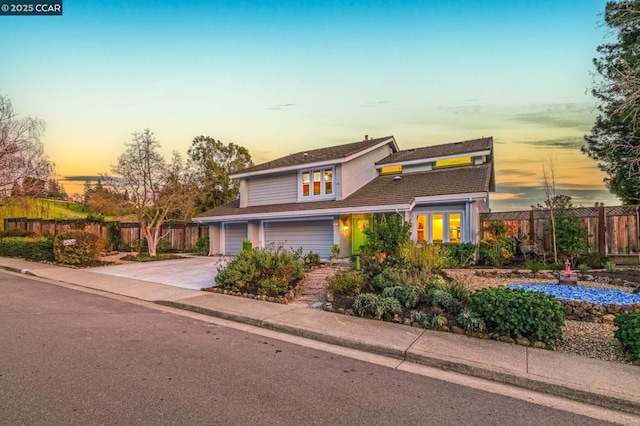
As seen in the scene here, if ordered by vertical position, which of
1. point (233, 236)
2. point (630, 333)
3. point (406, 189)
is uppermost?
point (406, 189)

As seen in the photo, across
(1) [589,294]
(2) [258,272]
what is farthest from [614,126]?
(2) [258,272]

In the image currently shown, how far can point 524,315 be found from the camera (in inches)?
208

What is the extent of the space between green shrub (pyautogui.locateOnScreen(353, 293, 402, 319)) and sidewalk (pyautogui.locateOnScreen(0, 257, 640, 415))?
0.86 ft

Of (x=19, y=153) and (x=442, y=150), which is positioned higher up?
(x=19, y=153)

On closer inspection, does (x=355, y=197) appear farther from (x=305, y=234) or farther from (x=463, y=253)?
(x=463, y=253)

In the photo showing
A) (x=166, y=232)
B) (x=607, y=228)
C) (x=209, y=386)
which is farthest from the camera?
(x=166, y=232)

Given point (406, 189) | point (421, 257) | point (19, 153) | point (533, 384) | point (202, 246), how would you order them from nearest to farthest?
1. point (533, 384)
2. point (421, 257)
3. point (406, 189)
4. point (19, 153)
5. point (202, 246)

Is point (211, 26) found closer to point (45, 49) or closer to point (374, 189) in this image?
point (45, 49)

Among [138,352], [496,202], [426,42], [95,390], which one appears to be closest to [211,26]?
[426,42]

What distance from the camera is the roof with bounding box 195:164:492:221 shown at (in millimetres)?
14719

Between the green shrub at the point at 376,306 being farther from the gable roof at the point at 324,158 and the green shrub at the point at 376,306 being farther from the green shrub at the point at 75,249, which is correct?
the green shrub at the point at 75,249

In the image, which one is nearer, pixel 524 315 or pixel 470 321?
pixel 524 315

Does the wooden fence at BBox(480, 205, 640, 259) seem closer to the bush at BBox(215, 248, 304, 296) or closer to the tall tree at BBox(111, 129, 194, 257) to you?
the bush at BBox(215, 248, 304, 296)

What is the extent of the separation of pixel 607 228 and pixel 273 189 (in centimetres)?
1526
